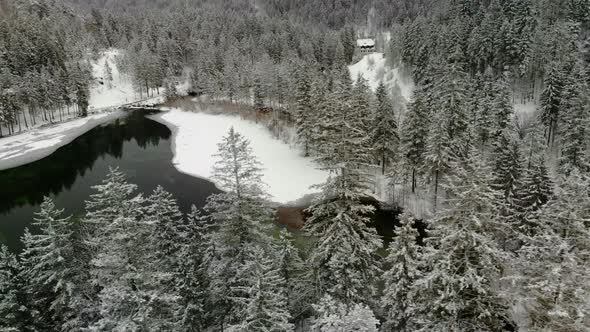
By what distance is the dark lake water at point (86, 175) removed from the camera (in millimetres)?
48428

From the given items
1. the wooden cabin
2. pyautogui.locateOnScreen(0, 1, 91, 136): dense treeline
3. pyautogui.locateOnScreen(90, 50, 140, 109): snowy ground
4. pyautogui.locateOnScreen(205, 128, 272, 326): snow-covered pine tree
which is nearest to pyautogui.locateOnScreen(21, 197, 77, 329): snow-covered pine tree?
pyautogui.locateOnScreen(205, 128, 272, 326): snow-covered pine tree

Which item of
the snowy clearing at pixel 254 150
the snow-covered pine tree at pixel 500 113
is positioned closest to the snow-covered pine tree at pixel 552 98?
the snow-covered pine tree at pixel 500 113

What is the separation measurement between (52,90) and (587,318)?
4060 inches

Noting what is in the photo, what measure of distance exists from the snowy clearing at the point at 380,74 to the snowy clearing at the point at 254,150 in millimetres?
20422

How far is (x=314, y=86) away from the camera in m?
58.9

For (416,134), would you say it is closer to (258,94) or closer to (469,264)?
(469,264)

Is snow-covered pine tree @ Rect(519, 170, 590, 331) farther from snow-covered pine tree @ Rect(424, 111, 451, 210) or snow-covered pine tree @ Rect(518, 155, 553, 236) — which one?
snow-covered pine tree @ Rect(424, 111, 451, 210)

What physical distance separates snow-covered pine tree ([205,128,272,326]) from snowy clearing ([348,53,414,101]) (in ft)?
171

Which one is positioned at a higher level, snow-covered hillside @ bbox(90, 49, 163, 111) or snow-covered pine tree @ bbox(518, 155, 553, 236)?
snow-covered hillside @ bbox(90, 49, 163, 111)

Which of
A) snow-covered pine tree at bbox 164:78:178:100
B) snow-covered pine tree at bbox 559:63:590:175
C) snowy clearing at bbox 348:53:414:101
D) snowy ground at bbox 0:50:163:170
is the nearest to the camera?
snow-covered pine tree at bbox 559:63:590:175

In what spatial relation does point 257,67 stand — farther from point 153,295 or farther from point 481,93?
point 153,295

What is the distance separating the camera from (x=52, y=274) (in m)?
20.2

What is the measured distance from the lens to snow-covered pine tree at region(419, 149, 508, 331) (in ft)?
46.9

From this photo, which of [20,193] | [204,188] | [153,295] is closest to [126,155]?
[20,193]
